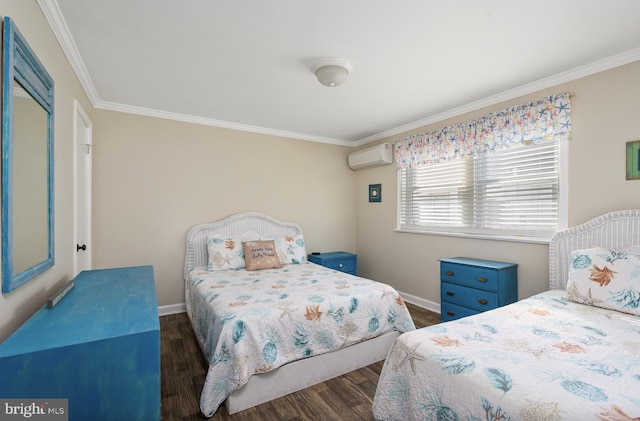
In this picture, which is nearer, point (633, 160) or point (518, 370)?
point (518, 370)

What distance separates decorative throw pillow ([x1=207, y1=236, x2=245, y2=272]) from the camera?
345 cm

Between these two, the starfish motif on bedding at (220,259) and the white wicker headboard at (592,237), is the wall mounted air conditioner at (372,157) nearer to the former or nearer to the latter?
the white wicker headboard at (592,237)

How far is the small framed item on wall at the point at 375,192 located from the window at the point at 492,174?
387 millimetres

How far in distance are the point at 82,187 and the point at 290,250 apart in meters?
2.21

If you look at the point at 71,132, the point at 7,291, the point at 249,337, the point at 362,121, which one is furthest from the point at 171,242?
the point at 362,121

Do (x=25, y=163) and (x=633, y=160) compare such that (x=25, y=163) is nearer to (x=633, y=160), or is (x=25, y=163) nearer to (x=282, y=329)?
(x=282, y=329)

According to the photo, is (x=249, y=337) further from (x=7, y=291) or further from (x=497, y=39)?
(x=497, y=39)

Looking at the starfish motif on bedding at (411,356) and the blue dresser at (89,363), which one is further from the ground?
the blue dresser at (89,363)

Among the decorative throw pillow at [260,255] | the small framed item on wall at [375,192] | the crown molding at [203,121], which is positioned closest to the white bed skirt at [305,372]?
the decorative throw pillow at [260,255]

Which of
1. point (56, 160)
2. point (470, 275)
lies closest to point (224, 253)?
point (56, 160)

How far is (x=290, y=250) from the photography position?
3832mm

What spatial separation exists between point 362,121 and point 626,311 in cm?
301

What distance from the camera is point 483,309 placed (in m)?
→ 2.90

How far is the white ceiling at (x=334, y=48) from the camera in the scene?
1771mm
